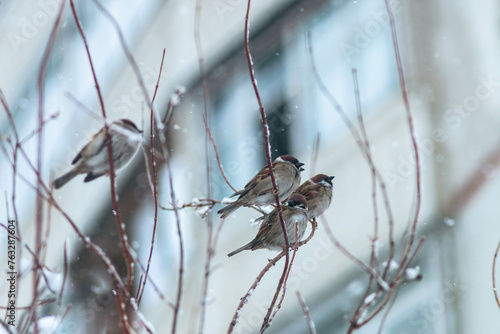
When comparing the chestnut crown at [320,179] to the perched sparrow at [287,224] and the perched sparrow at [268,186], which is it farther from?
the perched sparrow at [287,224]

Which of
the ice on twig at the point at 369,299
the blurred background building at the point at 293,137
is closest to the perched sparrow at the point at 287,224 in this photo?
the ice on twig at the point at 369,299

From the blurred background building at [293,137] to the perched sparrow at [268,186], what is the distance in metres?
1.77

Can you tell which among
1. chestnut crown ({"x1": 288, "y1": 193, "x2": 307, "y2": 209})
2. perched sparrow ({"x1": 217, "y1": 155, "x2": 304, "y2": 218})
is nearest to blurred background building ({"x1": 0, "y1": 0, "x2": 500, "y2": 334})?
perched sparrow ({"x1": 217, "y1": 155, "x2": 304, "y2": 218})

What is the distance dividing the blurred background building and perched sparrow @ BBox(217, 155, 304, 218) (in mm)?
1775

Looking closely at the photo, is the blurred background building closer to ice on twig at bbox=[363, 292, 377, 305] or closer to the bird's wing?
the bird's wing

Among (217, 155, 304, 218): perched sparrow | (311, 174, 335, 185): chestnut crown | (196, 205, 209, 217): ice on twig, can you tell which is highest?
(311, 174, 335, 185): chestnut crown

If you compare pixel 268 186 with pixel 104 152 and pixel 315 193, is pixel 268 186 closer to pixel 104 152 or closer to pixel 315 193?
pixel 315 193

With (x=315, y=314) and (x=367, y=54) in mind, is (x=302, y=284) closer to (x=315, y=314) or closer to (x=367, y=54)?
(x=315, y=314)

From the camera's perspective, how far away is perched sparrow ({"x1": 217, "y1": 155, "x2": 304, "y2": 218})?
4.84 ft

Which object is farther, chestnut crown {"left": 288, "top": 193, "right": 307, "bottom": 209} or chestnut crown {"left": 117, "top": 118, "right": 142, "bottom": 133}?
chestnut crown {"left": 288, "top": 193, "right": 307, "bottom": 209}

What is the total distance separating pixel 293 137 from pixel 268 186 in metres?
2.07

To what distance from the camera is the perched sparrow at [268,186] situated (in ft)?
4.84

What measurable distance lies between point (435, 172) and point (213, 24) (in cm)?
180

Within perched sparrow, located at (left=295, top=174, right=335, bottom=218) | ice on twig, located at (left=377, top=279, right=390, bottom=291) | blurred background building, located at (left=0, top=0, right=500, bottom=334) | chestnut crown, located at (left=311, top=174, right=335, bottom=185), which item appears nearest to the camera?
ice on twig, located at (left=377, top=279, right=390, bottom=291)
